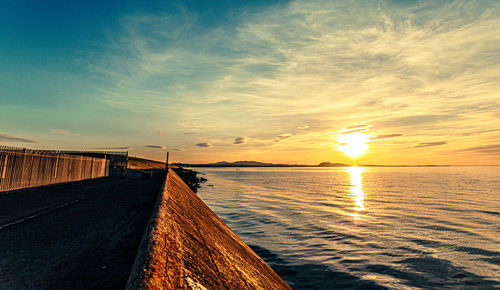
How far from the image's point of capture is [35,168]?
15.5 m

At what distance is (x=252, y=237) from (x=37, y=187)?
46.1ft

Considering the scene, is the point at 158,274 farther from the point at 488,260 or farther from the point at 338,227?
the point at 338,227

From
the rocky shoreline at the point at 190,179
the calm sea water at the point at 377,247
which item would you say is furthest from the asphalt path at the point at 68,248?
the rocky shoreline at the point at 190,179

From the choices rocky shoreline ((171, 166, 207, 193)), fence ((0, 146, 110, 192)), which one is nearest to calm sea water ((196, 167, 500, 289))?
fence ((0, 146, 110, 192))

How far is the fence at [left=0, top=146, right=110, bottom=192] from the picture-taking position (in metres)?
13.1

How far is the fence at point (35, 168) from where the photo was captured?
43.0 feet

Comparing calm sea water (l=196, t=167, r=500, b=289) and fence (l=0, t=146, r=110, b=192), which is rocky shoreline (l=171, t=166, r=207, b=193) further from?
calm sea water (l=196, t=167, r=500, b=289)

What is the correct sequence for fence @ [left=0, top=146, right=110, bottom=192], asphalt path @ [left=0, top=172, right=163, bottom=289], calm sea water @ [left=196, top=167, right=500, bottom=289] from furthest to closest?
fence @ [left=0, top=146, right=110, bottom=192] < calm sea water @ [left=196, top=167, right=500, bottom=289] < asphalt path @ [left=0, top=172, right=163, bottom=289]

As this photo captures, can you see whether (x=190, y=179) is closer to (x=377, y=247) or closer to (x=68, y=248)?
(x=377, y=247)

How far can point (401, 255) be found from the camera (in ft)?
32.2

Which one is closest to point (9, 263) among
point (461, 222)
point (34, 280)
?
point (34, 280)

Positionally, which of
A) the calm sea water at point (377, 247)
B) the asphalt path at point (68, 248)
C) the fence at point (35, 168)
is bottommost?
the calm sea water at point (377, 247)

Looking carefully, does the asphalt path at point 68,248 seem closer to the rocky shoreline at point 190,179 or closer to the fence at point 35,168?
the fence at point 35,168

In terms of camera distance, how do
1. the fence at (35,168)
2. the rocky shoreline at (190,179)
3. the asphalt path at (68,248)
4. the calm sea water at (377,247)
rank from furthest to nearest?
the rocky shoreline at (190,179), the fence at (35,168), the calm sea water at (377,247), the asphalt path at (68,248)
